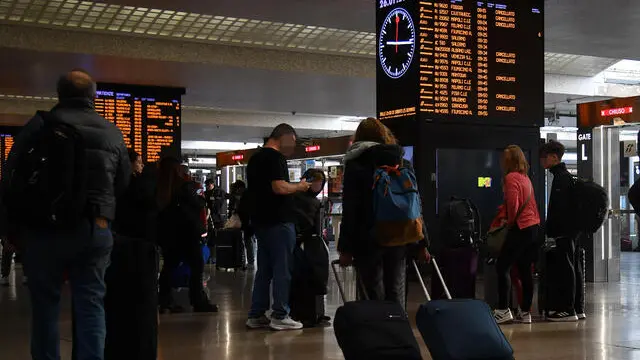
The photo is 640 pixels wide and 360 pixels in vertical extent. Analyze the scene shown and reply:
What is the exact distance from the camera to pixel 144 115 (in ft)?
51.9

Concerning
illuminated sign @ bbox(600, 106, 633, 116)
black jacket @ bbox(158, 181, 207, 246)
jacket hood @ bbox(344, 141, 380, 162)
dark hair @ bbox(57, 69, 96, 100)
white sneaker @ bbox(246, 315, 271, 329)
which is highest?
illuminated sign @ bbox(600, 106, 633, 116)

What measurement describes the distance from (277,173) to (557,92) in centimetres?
1197

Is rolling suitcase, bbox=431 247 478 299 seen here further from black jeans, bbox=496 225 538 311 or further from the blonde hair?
the blonde hair

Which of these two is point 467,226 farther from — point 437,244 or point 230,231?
point 230,231

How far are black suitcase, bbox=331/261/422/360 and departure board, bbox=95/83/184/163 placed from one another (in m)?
11.3

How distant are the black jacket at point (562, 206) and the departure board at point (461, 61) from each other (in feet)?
6.12

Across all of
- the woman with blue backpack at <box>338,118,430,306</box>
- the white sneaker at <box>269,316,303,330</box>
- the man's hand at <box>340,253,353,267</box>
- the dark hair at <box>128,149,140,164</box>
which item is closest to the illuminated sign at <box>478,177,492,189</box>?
the white sneaker at <box>269,316,303,330</box>

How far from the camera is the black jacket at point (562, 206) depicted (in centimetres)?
Answer: 776

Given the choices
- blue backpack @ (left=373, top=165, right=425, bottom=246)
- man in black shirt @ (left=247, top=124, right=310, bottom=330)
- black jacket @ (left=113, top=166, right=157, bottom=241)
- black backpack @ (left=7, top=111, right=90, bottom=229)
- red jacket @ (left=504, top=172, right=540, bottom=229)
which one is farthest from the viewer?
red jacket @ (left=504, top=172, right=540, bottom=229)

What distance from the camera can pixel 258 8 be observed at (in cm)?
1071

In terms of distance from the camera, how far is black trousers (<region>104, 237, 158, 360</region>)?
4.90 meters

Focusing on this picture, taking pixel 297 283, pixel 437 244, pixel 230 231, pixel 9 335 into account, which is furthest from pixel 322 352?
pixel 230 231

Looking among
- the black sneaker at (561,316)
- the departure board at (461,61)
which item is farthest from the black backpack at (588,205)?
the departure board at (461,61)

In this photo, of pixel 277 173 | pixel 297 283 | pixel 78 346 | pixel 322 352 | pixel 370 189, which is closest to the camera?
pixel 78 346
